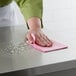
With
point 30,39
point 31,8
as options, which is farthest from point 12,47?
point 31,8

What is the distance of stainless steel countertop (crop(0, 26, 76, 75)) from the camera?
681 mm

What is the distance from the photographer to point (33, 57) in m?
0.75

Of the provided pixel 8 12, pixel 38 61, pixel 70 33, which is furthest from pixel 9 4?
pixel 38 61

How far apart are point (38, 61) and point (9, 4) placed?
2.36ft

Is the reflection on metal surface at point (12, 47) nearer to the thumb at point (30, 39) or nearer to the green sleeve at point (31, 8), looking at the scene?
the thumb at point (30, 39)

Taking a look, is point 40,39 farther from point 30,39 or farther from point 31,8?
point 31,8

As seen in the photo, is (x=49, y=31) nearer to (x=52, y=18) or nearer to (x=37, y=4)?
(x=37, y=4)

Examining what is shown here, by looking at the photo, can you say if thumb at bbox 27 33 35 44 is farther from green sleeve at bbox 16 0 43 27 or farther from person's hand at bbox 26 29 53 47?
green sleeve at bbox 16 0 43 27

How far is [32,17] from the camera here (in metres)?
1.00

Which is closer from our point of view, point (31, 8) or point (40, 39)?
point (40, 39)

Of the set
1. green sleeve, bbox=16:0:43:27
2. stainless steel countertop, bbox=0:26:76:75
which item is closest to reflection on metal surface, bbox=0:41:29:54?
stainless steel countertop, bbox=0:26:76:75

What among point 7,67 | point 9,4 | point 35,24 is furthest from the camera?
point 9,4

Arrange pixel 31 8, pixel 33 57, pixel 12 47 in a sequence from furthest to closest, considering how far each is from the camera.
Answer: pixel 31 8
pixel 12 47
pixel 33 57

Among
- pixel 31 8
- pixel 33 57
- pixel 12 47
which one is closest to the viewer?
pixel 33 57
